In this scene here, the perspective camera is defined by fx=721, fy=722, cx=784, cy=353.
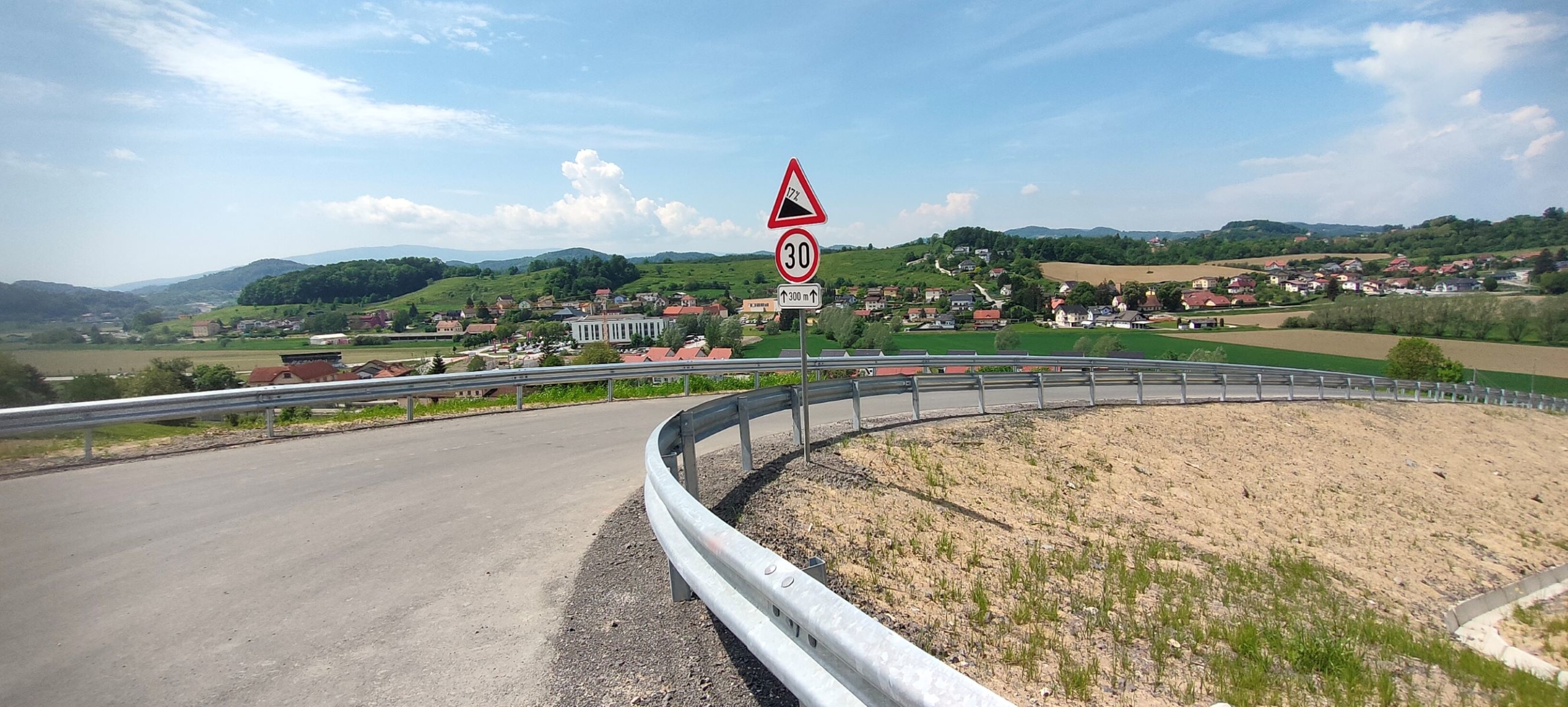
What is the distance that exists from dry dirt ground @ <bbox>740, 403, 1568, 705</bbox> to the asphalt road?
6.76ft

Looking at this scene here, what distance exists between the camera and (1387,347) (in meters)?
60.0

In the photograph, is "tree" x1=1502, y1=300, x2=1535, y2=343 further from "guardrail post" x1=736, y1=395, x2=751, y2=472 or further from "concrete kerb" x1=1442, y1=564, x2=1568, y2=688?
"guardrail post" x1=736, y1=395, x2=751, y2=472

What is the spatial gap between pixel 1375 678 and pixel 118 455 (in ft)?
42.7

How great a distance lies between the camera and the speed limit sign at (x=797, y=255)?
7.48 meters

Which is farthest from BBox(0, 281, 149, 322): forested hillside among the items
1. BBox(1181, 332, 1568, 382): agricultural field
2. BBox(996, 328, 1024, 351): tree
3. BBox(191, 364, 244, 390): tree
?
BBox(1181, 332, 1568, 382): agricultural field

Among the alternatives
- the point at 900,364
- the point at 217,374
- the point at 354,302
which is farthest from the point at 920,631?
the point at 354,302

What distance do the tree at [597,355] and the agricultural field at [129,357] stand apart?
6.38 meters

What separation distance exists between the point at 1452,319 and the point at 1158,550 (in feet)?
270

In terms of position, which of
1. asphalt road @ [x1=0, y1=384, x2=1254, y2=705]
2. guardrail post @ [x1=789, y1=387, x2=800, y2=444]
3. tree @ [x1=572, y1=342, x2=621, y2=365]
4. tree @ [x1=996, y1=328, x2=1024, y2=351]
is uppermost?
guardrail post @ [x1=789, y1=387, x2=800, y2=444]

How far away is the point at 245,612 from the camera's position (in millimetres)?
4336

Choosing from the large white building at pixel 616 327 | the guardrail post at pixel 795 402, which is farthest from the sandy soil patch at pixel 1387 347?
the guardrail post at pixel 795 402

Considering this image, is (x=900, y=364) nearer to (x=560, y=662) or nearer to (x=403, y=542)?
(x=403, y=542)

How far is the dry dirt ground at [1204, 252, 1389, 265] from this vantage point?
11225 centimetres

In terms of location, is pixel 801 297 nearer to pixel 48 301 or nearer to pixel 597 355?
pixel 48 301
